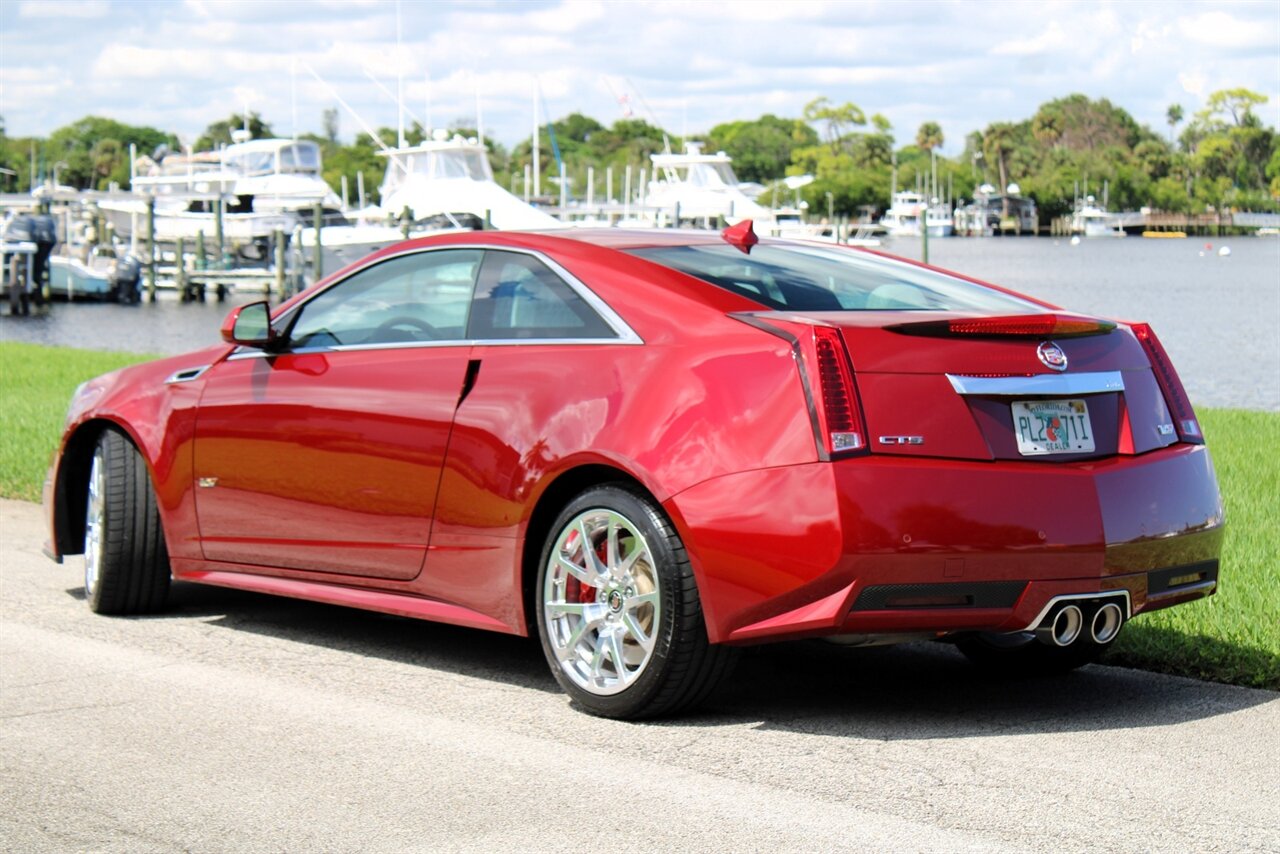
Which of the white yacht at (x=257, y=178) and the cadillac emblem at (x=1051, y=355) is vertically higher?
the white yacht at (x=257, y=178)

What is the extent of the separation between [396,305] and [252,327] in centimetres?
63

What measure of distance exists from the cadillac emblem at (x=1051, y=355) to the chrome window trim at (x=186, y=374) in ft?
11.1

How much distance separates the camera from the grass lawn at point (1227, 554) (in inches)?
265

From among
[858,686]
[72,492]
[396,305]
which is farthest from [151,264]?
[858,686]

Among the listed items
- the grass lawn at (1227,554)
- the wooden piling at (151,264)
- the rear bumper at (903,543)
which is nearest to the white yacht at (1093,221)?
the wooden piling at (151,264)

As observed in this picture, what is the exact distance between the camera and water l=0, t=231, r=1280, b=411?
29172mm

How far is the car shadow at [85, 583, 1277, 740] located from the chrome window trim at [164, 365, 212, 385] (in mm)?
986

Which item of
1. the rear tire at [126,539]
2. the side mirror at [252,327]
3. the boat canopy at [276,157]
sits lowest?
the rear tire at [126,539]

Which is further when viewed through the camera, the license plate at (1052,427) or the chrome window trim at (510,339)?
the chrome window trim at (510,339)

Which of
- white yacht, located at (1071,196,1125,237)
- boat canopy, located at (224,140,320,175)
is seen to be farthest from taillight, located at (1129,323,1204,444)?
white yacht, located at (1071,196,1125,237)

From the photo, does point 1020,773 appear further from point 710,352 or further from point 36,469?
point 36,469

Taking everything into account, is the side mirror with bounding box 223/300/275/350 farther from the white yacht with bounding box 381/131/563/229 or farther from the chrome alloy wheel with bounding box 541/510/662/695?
the white yacht with bounding box 381/131/563/229

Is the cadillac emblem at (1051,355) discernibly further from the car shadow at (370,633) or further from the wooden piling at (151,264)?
the wooden piling at (151,264)

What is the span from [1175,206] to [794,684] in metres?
199
